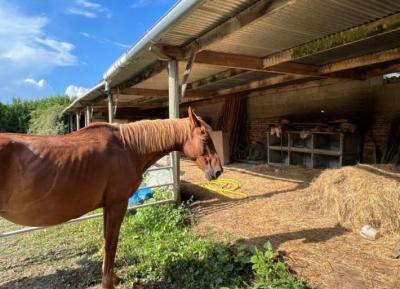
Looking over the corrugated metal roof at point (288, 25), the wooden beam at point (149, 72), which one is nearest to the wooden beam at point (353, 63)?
the corrugated metal roof at point (288, 25)

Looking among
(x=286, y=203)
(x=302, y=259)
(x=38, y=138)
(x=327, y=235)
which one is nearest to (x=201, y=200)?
(x=286, y=203)

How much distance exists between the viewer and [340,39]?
424 cm

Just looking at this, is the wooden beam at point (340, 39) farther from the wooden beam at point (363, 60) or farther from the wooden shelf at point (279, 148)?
the wooden shelf at point (279, 148)

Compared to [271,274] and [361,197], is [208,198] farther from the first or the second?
[271,274]

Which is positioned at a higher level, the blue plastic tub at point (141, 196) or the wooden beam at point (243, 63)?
the wooden beam at point (243, 63)

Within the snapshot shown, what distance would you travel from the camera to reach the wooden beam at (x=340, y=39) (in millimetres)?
3660

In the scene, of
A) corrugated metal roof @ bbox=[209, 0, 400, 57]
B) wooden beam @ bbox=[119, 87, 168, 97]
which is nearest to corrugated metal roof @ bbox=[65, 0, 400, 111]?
corrugated metal roof @ bbox=[209, 0, 400, 57]

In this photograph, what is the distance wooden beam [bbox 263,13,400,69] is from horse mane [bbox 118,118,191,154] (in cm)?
258

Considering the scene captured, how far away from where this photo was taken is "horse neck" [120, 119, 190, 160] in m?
2.72

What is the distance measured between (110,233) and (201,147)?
40.3 inches

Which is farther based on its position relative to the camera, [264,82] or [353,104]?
[264,82]

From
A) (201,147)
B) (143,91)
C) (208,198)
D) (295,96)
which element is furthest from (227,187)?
(143,91)

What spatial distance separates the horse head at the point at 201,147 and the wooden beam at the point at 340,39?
246cm

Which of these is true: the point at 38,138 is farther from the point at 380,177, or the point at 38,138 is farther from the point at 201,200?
the point at 380,177
